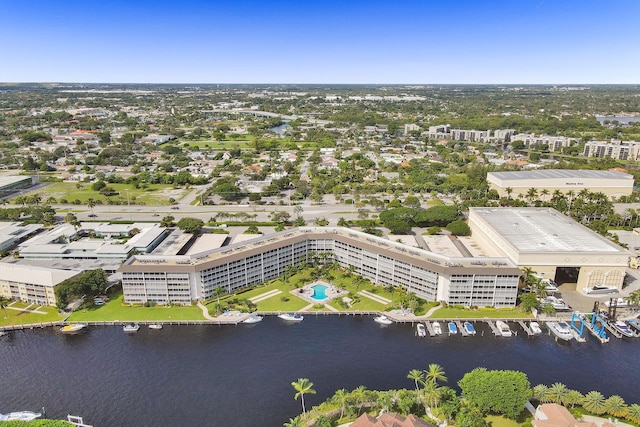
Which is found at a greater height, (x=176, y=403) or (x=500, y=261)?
(x=500, y=261)

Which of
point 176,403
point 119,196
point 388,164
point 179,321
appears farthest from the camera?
point 388,164

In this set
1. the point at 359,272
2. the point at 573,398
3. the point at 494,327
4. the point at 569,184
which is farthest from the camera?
the point at 569,184

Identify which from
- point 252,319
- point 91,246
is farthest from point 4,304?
point 252,319

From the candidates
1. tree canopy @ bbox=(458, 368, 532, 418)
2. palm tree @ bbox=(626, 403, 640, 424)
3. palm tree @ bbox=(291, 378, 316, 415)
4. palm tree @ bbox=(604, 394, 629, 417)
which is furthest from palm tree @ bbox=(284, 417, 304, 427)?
palm tree @ bbox=(626, 403, 640, 424)

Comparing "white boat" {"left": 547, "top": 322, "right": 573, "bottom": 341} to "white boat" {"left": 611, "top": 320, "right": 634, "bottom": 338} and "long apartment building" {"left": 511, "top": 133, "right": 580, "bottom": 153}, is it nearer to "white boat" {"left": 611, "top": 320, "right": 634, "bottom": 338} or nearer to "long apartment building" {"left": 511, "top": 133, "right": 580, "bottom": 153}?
"white boat" {"left": 611, "top": 320, "right": 634, "bottom": 338}

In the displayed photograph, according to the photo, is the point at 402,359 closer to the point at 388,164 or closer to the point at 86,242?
the point at 86,242

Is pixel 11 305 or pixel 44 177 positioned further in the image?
pixel 44 177

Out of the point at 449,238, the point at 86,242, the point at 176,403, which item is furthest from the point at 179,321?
the point at 449,238

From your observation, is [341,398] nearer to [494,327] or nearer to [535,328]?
[494,327]

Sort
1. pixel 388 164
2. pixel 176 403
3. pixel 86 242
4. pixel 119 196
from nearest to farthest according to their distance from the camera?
pixel 176 403 → pixel 86 242 → pixel 119 196 → pixel 388 164
